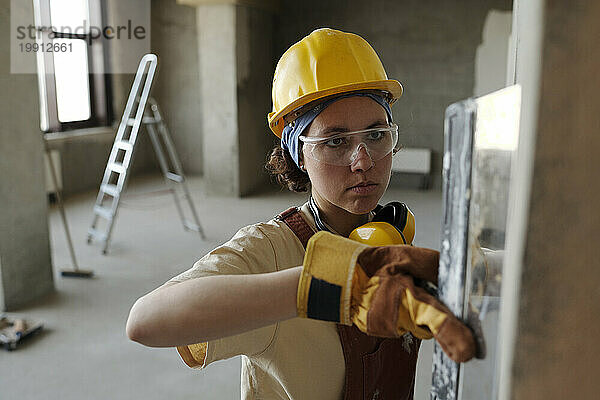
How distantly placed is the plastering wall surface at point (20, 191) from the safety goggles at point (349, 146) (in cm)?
311

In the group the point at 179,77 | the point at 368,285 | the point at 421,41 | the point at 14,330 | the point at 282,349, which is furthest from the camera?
the point at 179,77

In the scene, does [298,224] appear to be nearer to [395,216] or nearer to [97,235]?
[395,216]

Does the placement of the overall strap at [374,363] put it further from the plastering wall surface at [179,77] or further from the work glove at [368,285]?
the plastering wall surface at [179,77]

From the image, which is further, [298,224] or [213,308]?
[298,224]

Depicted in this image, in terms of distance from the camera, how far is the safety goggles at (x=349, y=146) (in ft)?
4.25

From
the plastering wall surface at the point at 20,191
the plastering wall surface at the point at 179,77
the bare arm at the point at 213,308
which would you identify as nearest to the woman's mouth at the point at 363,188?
the bare arm at the point at 213,308

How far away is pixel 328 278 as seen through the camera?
747 millimetres

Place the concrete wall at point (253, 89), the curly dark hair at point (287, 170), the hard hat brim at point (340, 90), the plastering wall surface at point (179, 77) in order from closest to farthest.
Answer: the hard hat brim at point (340, 90) < the curly dark hair at point (287, 170) < the concrete wall at point (253, 89) < the plastering wall surface at point (179, 77)

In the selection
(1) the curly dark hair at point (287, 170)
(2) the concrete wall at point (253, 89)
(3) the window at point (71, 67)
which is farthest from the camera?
(2) the concrete wall at point (253, 89)

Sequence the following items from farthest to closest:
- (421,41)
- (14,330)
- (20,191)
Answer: (421,41), (20,191), (14,330)

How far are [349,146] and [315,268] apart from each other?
601 millimetres

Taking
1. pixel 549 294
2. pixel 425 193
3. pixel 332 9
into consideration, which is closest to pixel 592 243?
pixel 549 294

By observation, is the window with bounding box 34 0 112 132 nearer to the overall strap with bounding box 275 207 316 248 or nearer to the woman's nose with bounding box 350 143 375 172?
the overall strap with bounding box 275 207 316 248

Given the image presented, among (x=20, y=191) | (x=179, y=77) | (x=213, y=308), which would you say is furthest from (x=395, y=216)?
(x=179, y=77)
